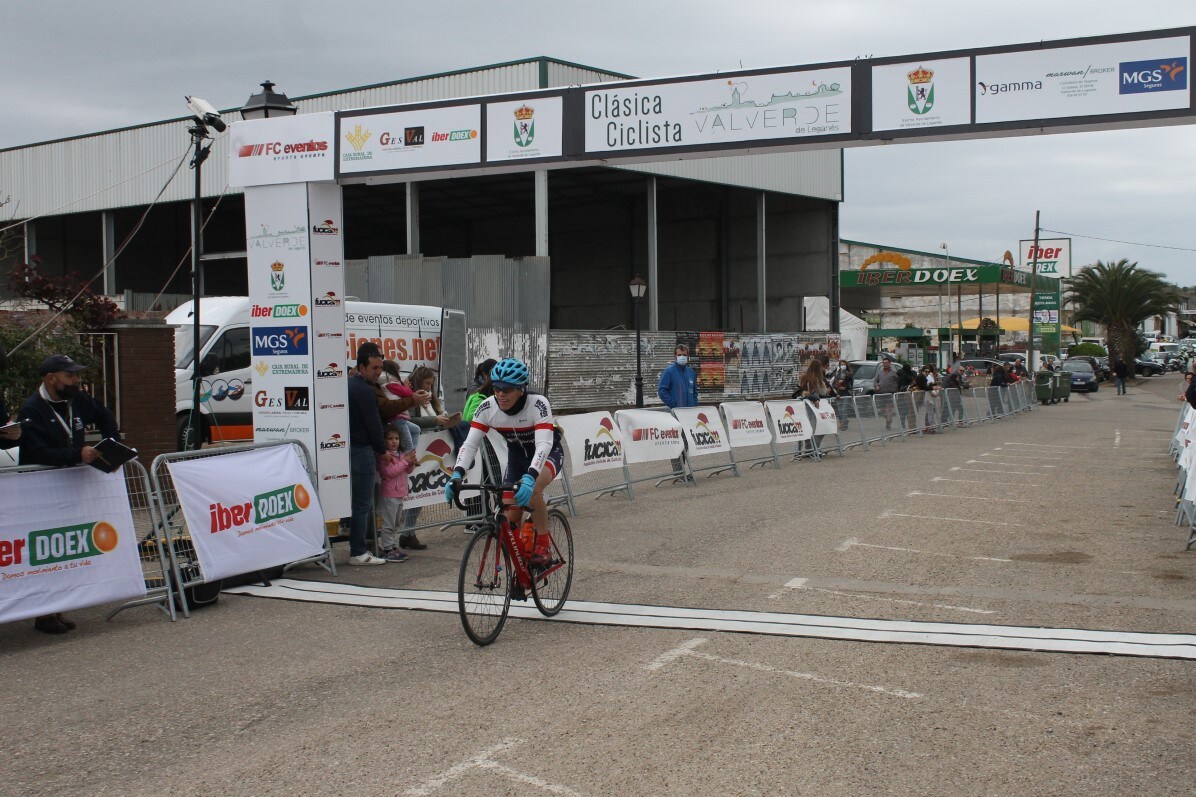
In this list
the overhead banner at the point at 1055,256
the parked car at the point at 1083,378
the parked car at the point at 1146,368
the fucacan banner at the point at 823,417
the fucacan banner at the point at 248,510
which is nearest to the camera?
the fucacan banner at the point at 248,510

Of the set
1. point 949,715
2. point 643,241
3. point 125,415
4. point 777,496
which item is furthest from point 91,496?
point 643,241

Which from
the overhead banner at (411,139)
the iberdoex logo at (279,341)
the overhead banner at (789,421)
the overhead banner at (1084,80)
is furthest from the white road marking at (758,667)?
the overhead banner at (789,421)

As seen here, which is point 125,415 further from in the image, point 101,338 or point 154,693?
point 154,693

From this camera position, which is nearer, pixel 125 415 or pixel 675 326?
pixel 125 415

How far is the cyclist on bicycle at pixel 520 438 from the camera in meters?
7.25

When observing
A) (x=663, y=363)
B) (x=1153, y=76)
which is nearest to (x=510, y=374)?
(x=1153, y=76)

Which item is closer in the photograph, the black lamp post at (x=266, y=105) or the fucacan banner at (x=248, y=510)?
the fucacan banner at (x=248, y=510)

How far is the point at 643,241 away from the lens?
51.3 m

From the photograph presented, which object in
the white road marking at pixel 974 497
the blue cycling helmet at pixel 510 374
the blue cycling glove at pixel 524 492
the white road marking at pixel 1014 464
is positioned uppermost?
the blue cycling helmet at pixel 510 374

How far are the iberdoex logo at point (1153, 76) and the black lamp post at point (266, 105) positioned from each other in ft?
26.0

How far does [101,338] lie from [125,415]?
1.14 meters

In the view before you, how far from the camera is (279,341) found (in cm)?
1047

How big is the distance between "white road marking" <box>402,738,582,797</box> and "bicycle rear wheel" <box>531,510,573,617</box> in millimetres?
2523

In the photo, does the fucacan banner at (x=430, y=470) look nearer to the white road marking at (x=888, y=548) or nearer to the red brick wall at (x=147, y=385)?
the white road marking at (x=888, y=548)
